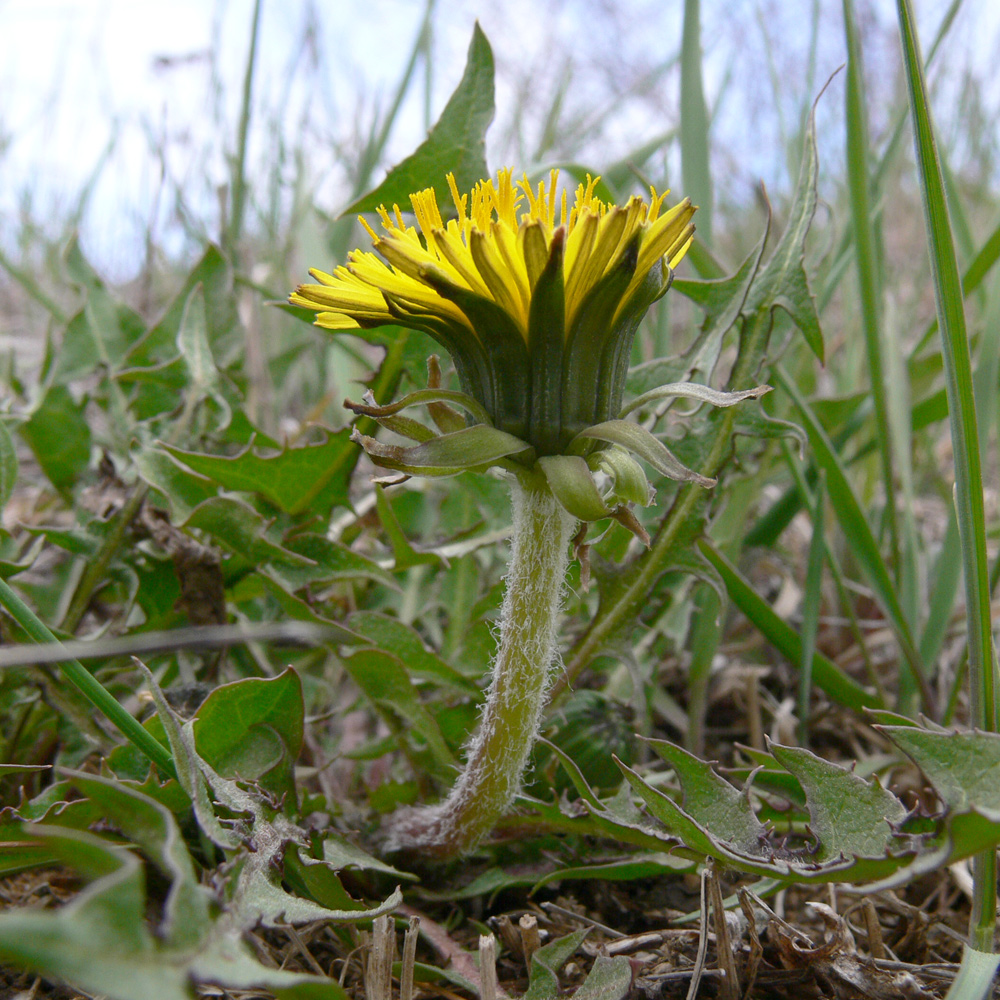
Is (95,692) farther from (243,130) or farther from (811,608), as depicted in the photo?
(243,130)

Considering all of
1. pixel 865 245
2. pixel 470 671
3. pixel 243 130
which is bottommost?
pixel 470 671

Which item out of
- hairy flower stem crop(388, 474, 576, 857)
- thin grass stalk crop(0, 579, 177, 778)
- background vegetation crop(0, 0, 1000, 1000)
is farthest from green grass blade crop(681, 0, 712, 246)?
thin grass stalk crop(0, 579, 177, 778)

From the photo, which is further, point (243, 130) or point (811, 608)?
point (243, 130)

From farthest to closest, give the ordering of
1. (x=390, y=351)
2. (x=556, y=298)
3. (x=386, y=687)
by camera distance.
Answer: (x=390, y=351), (x=386, y=687), (x=556, y=298)

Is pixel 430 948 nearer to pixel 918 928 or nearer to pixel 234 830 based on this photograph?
pixel 234 830

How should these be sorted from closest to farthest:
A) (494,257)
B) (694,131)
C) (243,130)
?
(494,257), (694,131), (243,130)

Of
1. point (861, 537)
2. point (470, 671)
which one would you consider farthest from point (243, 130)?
point (861, 537)

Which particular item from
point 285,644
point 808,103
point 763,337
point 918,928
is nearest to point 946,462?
point 808,103
